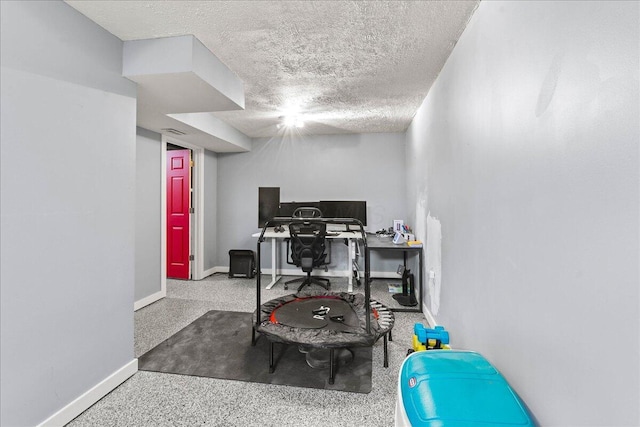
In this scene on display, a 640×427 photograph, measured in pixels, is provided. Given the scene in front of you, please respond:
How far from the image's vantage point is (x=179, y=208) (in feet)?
15.2

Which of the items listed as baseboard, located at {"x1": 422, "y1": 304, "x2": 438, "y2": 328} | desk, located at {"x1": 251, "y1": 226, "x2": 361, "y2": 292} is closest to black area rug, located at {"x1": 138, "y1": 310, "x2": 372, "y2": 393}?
baseboard, located at {"x1": 422, "y1": 304, "x2": 438, "y2": 328}

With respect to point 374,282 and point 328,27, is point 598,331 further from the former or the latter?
point 374,282

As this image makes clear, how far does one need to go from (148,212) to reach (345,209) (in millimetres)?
2760

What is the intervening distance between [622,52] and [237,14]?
5.99 feet

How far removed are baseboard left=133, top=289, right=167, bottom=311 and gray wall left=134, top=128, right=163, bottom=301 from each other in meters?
0.04

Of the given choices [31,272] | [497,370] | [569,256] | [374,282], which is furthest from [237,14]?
[374,282]

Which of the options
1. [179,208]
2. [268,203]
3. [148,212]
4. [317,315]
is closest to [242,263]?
[268,203]

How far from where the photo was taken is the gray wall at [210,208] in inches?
190

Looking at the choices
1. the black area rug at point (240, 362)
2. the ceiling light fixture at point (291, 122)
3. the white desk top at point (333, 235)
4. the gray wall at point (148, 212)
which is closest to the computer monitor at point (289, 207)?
the white desk top at point (333, 235)

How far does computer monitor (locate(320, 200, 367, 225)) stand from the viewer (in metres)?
4.61

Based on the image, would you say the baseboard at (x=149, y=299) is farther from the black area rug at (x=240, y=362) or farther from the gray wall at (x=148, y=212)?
the black area rug at (x=240, y=362)

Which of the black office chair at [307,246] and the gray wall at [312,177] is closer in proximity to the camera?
the black office chair at [307,246]

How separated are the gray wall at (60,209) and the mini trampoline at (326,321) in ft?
3.40

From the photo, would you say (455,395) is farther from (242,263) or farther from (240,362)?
(242,263)
